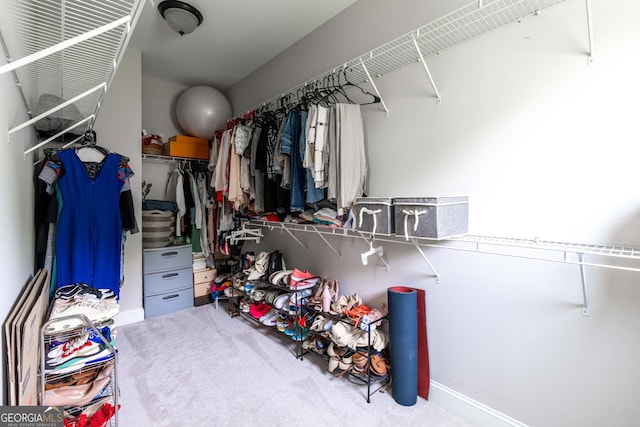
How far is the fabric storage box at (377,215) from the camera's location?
1.65 m

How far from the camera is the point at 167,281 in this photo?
10.4 ft

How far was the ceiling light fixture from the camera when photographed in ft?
7.03

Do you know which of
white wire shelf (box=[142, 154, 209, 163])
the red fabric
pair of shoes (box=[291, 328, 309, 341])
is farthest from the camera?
white wire shelf (box=[142, 154, 209, 163])

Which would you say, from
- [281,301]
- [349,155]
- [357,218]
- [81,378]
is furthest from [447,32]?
[81,378]

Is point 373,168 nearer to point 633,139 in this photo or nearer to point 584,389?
point 633,139

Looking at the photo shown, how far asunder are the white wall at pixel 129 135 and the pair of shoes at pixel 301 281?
172 centimetres

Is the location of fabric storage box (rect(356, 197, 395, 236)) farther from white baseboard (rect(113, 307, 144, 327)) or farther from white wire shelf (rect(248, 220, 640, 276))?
white baseboard (rect(113, 307, 144, 327))

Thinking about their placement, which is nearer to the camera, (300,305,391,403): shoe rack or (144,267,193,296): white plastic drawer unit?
(300,305,391,403): shoe rack

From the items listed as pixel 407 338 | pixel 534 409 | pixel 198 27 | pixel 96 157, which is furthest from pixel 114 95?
pixel 534 409

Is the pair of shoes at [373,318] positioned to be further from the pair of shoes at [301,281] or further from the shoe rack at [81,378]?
the shoe rack at [81,378]

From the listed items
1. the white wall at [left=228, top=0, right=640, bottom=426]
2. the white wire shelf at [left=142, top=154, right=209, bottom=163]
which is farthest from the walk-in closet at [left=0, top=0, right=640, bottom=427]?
the white wire shelf at [left=142, top=154, right=209, bottom=163]

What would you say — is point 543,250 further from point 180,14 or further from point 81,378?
point 180,14

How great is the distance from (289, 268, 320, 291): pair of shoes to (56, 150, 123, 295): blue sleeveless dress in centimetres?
136

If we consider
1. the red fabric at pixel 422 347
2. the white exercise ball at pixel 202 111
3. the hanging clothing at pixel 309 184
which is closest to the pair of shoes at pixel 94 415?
the hanging clothing at pixel 309 184
